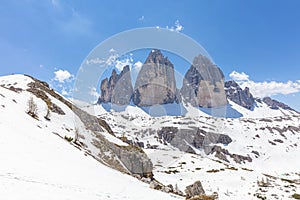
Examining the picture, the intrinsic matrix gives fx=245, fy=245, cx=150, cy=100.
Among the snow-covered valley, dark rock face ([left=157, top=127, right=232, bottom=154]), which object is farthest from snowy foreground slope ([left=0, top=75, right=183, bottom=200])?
dark rock face ([left=157, top=127, right=232, bottom=154])

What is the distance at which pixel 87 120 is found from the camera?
176 ft

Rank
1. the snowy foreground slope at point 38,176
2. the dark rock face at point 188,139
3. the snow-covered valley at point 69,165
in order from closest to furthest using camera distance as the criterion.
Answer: the snowy foreground slope at point 38,176
the snow-covered valley at point 69,165
the dark rock face at point 188,139

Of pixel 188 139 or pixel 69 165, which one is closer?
pixel 69 165

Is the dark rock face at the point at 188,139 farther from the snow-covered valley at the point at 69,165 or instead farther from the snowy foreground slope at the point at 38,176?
the snowy foreground slope at the point at 38,176

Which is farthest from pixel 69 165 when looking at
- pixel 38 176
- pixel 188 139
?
pixel 188 139

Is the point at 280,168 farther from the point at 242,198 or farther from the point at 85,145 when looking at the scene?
the point at 85,145

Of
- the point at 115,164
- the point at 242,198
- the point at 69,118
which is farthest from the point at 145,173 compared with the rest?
the point at 69,118

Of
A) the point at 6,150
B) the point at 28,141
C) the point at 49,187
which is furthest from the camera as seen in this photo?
the point at 28,141

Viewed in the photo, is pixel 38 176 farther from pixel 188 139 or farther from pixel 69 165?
pixel 188 139

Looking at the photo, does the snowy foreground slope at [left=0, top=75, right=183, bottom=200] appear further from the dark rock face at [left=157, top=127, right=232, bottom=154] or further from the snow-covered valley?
the dark rock face at [left=157, top=127, right=232, bottom=154]

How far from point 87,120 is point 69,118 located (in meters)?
6.04

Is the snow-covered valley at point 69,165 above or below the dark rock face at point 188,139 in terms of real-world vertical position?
below

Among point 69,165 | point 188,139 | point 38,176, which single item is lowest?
point 38,176

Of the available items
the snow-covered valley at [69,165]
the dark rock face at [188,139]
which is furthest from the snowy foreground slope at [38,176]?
the dark rock face at [188,139]
